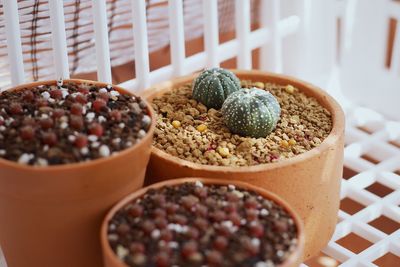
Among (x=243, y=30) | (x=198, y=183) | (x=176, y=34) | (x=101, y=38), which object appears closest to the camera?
(x=198, y=183)

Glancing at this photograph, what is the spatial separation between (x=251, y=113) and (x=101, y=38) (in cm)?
35

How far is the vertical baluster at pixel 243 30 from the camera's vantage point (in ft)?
5.86

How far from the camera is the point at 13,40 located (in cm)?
140

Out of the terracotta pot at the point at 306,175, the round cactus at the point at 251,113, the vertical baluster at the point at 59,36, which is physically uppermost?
the vertical baluster at the point at 59,36

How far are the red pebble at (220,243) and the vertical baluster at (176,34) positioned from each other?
0.68m

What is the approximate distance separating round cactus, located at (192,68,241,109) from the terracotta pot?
0.22m

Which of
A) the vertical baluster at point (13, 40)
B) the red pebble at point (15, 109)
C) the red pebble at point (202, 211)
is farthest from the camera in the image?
the vertical baluster at point (13, 40)

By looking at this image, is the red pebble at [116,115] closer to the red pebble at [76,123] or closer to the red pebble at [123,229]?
the red pebble at [76,123]

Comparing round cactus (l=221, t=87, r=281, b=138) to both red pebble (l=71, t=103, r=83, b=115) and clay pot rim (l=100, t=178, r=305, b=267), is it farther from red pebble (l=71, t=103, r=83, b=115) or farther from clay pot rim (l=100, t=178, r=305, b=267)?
red pebble (l=71, t=103, r=83, b=115)

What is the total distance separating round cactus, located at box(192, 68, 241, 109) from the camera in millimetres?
A: 1543

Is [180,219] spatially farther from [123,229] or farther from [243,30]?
[243,30]

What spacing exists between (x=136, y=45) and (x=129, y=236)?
583 mm

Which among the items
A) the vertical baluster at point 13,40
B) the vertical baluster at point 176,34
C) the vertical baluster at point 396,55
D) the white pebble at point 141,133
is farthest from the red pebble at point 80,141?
the vertical baluster at point 396,55

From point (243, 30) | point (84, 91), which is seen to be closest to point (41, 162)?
point (84, 91)
